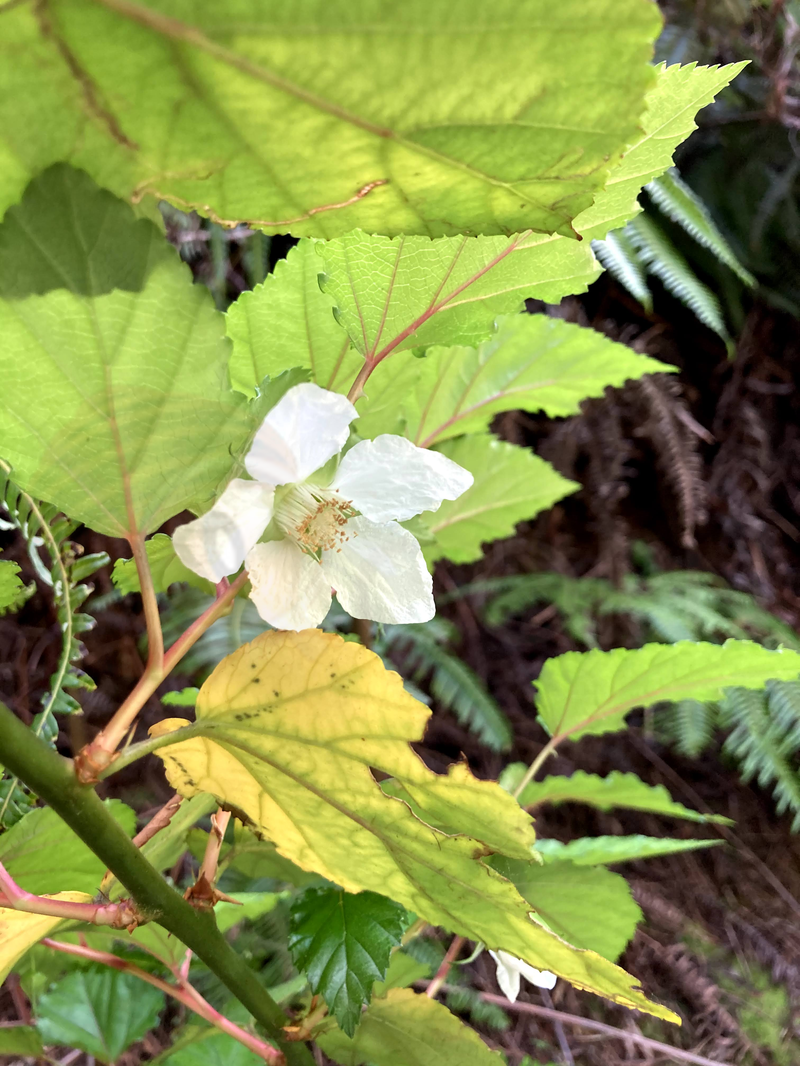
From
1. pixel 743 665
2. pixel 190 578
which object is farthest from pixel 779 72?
pixel 190 578

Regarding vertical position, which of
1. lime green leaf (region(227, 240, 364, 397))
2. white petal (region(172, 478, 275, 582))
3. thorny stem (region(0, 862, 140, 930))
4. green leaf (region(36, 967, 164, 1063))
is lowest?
green leaf (region(36, 967, 164, 1063))

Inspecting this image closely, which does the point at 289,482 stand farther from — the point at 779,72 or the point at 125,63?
the point at 779,72

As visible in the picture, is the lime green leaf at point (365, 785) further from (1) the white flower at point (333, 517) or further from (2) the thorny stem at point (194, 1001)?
(2) the thorny stem at point (194, 1001)

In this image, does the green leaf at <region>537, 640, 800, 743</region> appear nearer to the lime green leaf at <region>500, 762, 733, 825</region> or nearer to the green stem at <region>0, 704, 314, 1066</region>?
the lime green leaf at <region>500, 762, 733, 825</region>

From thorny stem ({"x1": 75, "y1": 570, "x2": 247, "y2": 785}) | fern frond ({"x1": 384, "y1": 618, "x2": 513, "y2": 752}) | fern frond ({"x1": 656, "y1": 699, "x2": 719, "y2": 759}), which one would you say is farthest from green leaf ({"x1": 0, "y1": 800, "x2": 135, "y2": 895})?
fern frond ({"x1": 656, "y1": 699, "x2": 719, "y2": 759})

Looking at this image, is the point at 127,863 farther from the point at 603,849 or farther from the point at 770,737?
the point at 770,737

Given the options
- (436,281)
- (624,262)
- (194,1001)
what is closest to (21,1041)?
(194,1001)

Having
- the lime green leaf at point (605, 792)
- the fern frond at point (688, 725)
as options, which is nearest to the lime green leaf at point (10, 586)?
the lime green leaf at point (605, 792)
